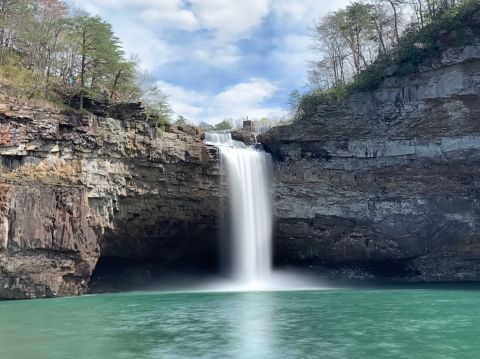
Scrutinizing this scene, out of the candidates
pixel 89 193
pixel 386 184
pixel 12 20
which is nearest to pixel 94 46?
pixel 12 20

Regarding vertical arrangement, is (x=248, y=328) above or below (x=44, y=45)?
below

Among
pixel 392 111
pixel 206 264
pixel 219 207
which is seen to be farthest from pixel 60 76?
pixel 392 111

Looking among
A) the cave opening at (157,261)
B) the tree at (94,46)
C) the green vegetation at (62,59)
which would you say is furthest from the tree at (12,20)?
the cave opening at (157,261)

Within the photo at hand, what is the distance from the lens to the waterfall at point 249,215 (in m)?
27.5

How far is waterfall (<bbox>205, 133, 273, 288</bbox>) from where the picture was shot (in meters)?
27.5

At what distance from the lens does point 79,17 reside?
84.1ft

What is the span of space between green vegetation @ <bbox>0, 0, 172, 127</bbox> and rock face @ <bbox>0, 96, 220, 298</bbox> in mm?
1834

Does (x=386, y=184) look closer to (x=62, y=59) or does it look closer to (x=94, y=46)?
(x=94, y=46)

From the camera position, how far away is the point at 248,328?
12.6 m

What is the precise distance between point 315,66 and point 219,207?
19284mm

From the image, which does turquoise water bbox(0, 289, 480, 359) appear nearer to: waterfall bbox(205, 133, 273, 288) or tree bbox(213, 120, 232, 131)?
waterfall bbox(205, 133, 273, 288)

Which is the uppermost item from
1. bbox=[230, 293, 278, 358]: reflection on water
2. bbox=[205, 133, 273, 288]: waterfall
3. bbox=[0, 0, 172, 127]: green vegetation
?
bbox=[0, 0, 172, 127]: green vegetation

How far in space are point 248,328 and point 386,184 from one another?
705 inches

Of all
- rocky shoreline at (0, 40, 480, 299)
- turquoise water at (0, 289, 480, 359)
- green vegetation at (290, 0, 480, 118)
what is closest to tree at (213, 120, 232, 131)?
green vegetation at (290, 0, 480, 118)
